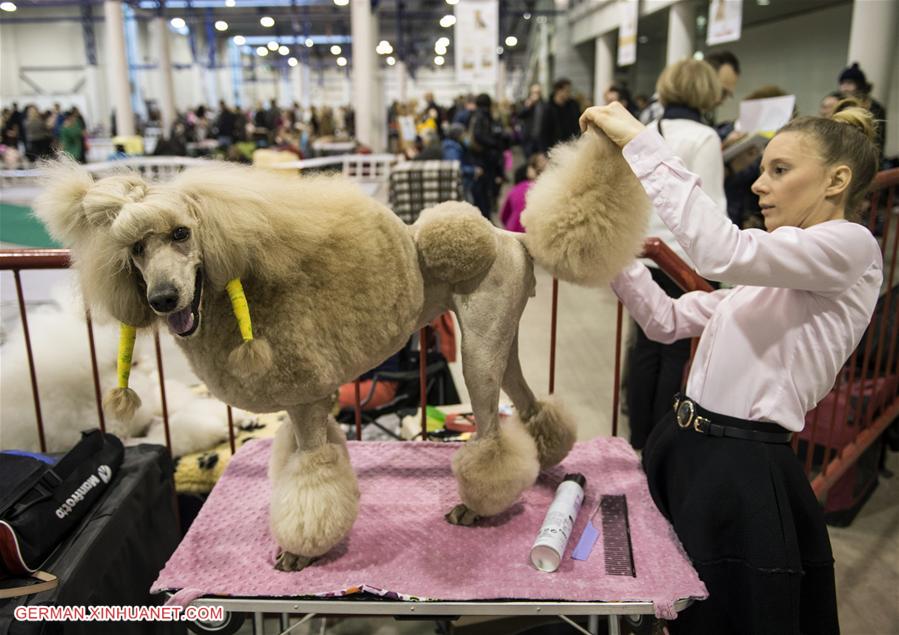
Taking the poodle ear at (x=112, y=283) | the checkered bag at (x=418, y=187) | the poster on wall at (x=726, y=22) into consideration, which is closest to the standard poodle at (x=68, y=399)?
the poodle ear at (x=112, y=283)

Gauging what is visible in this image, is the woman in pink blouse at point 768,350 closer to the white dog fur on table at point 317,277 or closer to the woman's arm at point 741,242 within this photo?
the woman's arm at point 741,242

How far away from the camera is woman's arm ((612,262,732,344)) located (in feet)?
5.51

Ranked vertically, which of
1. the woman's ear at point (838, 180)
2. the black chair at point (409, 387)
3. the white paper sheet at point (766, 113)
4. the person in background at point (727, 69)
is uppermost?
the person in background at point (727, 69)

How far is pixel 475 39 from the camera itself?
6.89 meters

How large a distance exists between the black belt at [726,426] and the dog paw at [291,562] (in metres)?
0.91

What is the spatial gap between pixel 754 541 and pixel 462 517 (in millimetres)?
671

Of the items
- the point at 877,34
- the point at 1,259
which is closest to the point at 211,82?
the point at 877,34

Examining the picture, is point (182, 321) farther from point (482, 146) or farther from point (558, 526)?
point (482, 146)

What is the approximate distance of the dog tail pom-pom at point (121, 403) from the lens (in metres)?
1.32

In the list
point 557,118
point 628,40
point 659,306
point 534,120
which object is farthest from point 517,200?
point 628,40

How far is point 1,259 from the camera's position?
192 centimetres

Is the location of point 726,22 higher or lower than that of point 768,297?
higher

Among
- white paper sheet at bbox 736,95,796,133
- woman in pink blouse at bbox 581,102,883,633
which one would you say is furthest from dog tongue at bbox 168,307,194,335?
white paper sheet at bbox 736,95,796,133

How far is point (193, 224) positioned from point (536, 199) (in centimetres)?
72
